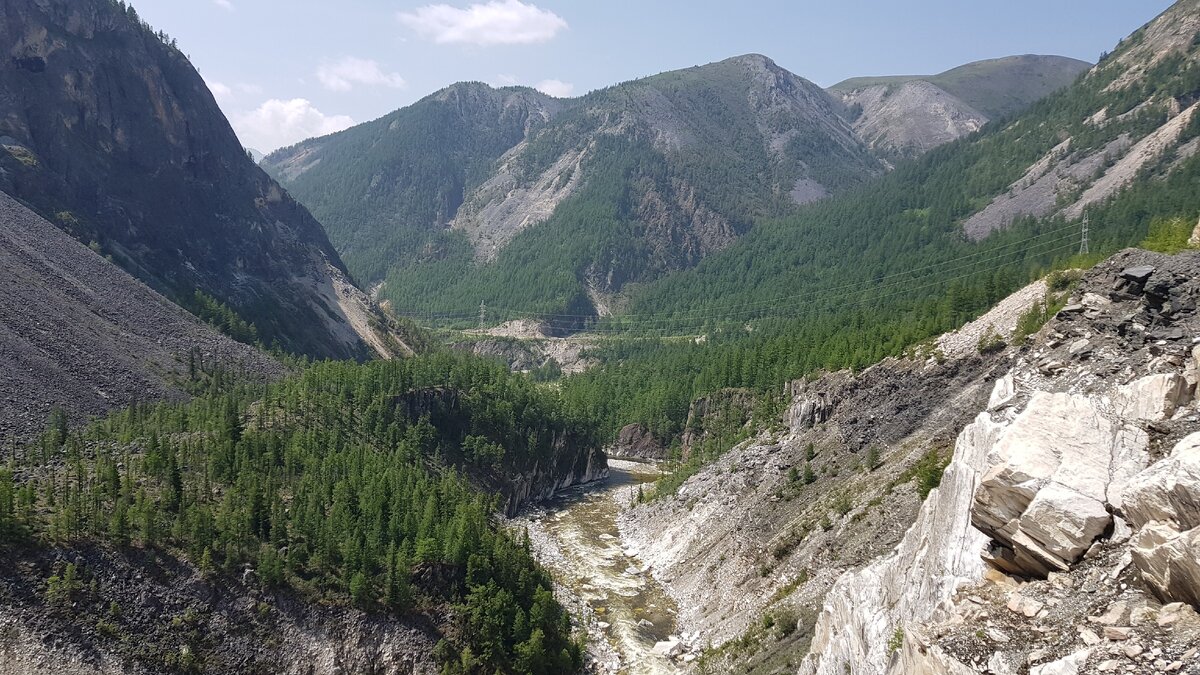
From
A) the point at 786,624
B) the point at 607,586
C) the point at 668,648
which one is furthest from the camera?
the point at 607,586

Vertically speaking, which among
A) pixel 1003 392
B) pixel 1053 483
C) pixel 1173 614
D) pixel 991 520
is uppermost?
pixel 1053 483

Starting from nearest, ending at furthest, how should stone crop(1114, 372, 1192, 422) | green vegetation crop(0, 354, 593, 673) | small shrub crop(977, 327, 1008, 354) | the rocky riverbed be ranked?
stone crop(1114, 372, 1192, 422) < green vegetation crop(0, 354, 593, 673) < the rocky riverbed < small shrub crop(977, 327, 1008, 354)

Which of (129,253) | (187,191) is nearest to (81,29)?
(187,191)

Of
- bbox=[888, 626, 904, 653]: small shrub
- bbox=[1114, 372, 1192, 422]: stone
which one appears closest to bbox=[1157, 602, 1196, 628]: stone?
bbox=[1114, 372, 1192, 422]: stone

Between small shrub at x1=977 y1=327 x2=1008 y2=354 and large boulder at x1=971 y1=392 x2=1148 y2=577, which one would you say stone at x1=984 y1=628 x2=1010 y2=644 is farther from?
small shrub at x1=977 y1=327 x2=1008 y2=354

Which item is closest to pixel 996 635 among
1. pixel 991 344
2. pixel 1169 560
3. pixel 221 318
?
pixel 1169 560

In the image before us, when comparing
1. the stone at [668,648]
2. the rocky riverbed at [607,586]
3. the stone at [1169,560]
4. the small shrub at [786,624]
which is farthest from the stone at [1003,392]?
the stone at [668,648]

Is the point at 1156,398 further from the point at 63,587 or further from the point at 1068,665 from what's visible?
the point at 63,587
